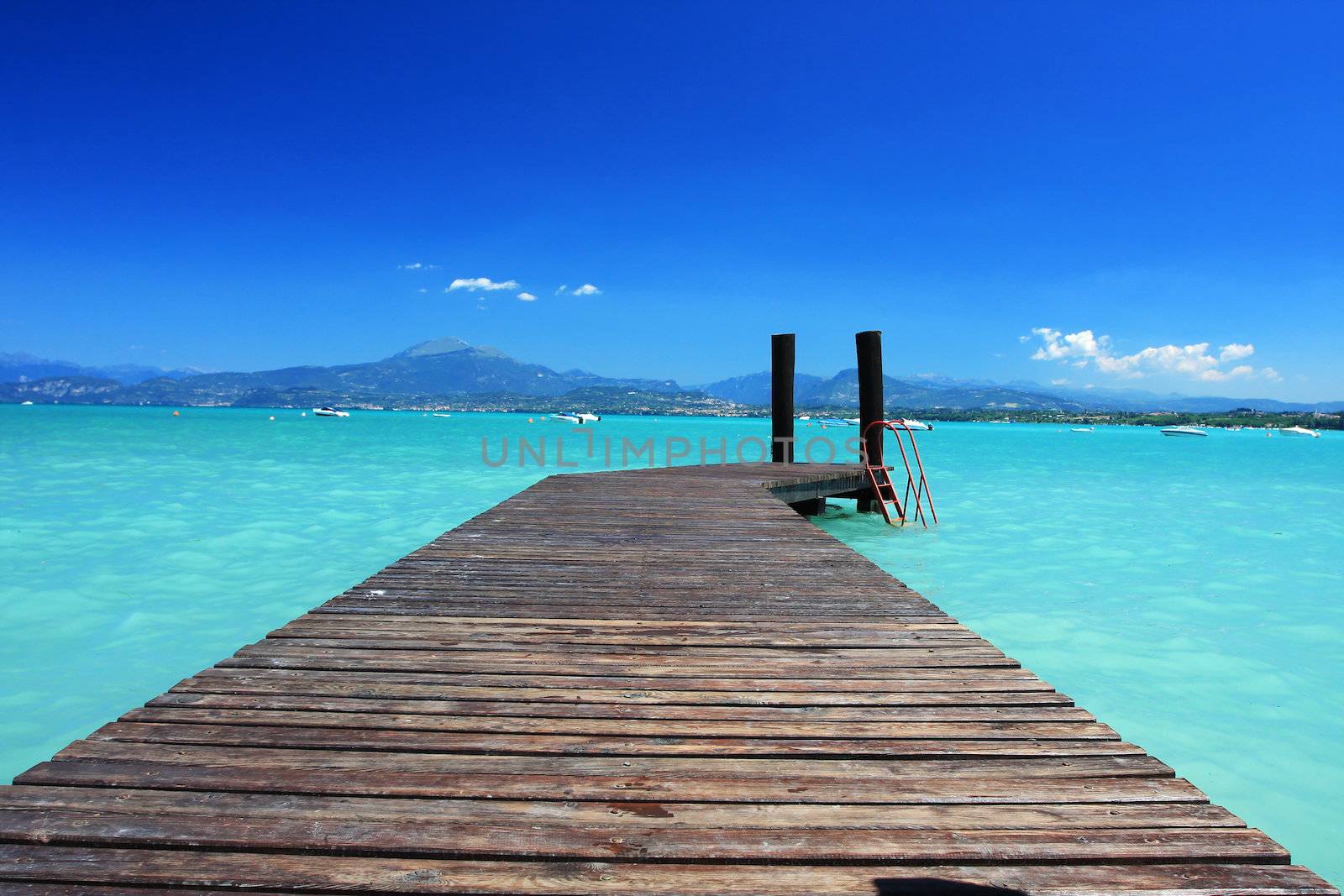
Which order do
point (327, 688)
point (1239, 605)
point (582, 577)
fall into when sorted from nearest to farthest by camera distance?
point (327, 688) < point (582, 577) < point (1239, 605)

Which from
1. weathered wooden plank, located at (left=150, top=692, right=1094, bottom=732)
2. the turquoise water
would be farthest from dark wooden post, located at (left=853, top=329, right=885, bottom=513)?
weathered wooden plank, located at (left=150, top=692, right=1094, bottom=732)

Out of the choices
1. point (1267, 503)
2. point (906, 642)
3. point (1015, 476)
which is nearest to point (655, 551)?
point (906, 642)

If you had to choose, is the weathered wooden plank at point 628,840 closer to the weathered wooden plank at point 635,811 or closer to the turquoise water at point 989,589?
the weathered wooden plank at point 635,811

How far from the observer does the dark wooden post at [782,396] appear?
559 inches

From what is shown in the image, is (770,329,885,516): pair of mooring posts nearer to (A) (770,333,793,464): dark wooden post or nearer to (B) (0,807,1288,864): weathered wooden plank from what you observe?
(A) (770,333,793,464): dark wooden post

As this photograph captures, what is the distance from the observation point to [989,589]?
8.53 metres

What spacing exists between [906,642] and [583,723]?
179 centimetres

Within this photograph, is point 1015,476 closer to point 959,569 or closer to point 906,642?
point 959,569

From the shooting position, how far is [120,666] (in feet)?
19.4

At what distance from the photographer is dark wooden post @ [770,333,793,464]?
559 inches

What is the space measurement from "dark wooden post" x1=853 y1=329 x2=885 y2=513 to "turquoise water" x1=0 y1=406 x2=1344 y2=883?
1433 mm

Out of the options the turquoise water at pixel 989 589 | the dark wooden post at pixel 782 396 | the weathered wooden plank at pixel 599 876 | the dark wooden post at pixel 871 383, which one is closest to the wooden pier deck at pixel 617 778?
the weathered wooden plank at pixel 599 876

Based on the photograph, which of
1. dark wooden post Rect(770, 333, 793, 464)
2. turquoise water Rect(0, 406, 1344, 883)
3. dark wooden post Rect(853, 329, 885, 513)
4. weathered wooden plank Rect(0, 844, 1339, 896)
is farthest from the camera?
dark wooden post Rect(770, 333, 793, 464)

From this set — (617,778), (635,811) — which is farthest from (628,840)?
(617,778)
